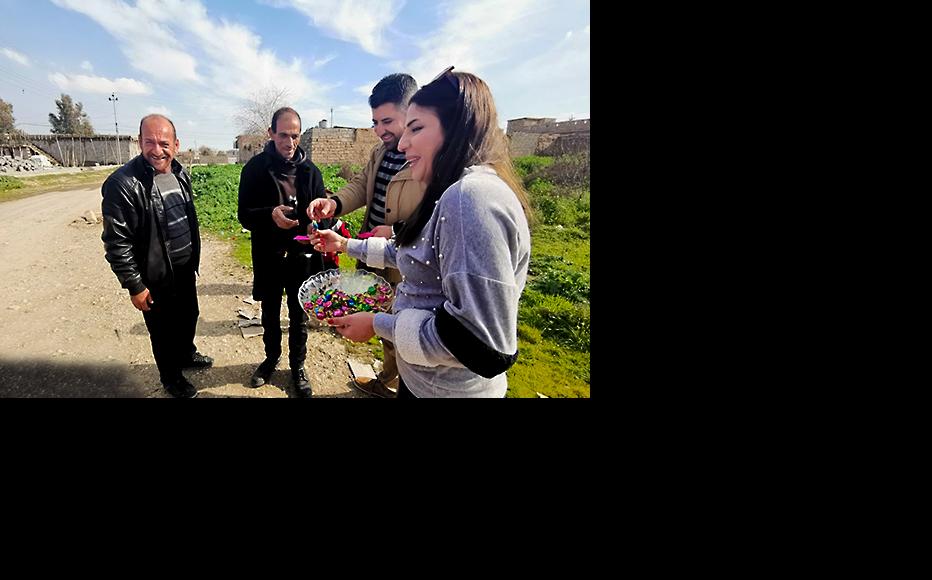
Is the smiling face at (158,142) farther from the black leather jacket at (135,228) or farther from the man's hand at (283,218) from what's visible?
the man's hand at (283,218)

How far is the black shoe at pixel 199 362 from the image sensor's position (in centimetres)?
200

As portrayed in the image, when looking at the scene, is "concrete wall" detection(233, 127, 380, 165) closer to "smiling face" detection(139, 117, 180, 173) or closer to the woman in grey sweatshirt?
"smiling face" detection(139, 117, 180, 173)

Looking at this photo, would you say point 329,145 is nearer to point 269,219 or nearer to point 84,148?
point 269,219

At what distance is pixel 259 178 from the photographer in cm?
173

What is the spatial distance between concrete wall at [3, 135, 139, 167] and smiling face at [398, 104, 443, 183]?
1294 mm

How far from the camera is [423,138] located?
804mm

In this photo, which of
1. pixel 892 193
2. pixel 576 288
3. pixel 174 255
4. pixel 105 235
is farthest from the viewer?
pixel 576 288

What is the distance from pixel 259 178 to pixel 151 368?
103cm

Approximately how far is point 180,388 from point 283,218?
0.93 meters

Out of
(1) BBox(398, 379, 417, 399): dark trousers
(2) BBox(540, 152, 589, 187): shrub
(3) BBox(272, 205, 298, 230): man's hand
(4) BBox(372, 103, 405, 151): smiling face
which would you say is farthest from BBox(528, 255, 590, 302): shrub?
(1) BBox(398, 379, 417, 399): dark trousers

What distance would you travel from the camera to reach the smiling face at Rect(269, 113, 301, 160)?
63.6 inches

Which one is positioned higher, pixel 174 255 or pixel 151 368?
pixel 174 255

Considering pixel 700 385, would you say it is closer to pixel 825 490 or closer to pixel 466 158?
pixel 825 490

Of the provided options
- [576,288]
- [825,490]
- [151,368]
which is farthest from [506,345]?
[576,288]
